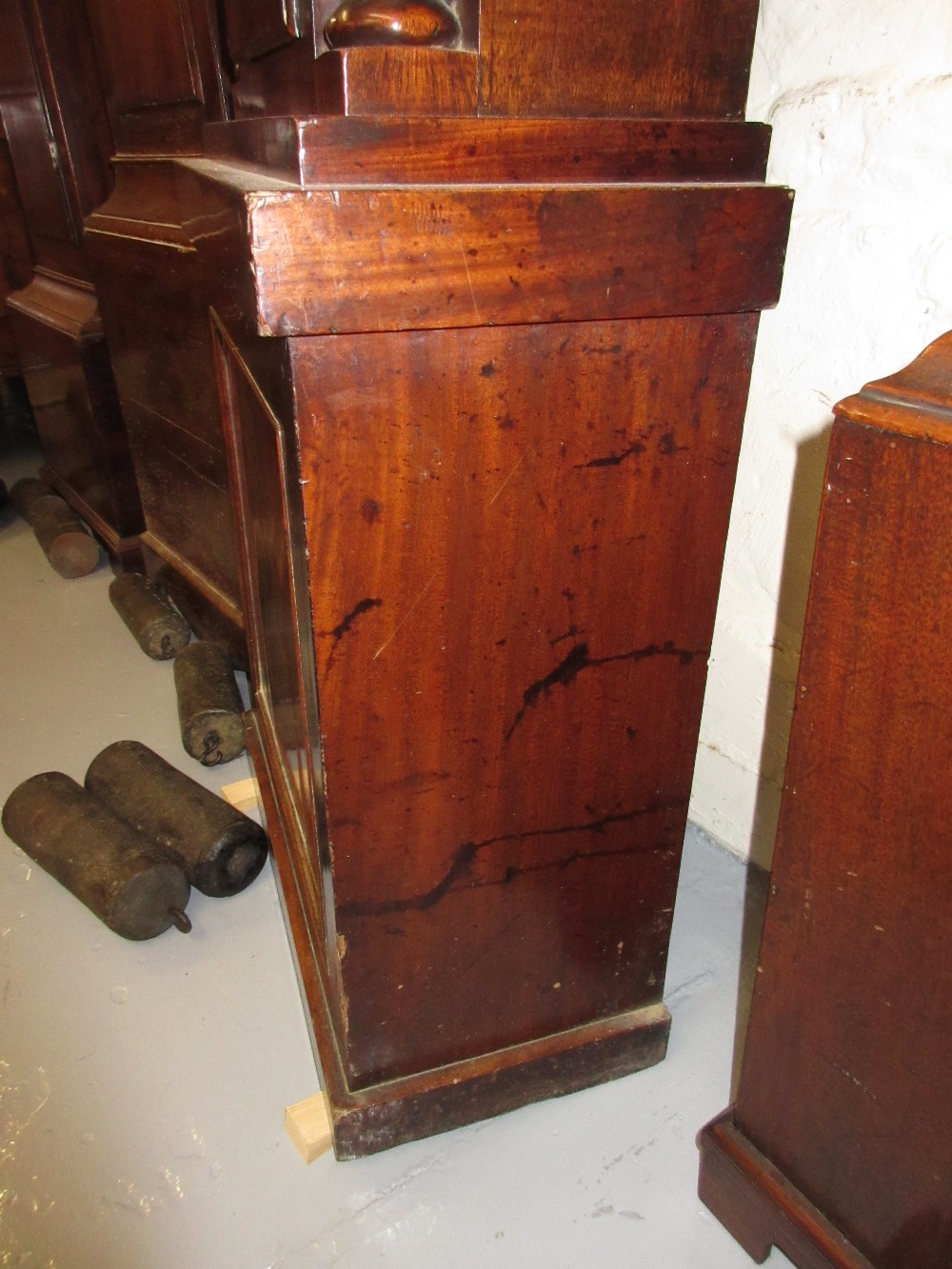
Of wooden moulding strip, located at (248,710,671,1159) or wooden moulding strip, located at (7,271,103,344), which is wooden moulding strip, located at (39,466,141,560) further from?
wooden moulding strip, located at (248,710,671,1159)

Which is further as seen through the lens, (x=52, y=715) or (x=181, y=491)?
(x=181, y=491)

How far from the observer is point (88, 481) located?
3.11 metres

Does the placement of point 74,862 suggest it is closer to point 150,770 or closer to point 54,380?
point 150,770

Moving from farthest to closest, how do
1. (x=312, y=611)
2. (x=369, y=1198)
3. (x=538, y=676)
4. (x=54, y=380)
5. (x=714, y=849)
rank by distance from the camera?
(x=54, y=380) → (x=714, y=849) → (x=369, y=1198) → (x=538, y=676) → (x=312, y=611)

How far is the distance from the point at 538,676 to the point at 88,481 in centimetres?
255

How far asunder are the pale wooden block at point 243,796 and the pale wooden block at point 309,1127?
0.74 metres

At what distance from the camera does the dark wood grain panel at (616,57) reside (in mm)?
833

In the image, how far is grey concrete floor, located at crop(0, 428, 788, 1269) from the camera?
1144mm

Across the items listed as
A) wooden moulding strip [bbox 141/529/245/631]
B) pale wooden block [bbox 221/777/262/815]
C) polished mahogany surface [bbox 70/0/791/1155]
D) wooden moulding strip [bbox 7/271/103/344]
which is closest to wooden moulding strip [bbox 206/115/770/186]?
polished mahogany surface [bbox 70/0/791/1155]

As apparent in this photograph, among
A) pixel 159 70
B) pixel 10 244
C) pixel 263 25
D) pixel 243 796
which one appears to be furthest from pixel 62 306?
pixel 263 25

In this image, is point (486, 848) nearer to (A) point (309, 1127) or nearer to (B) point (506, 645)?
(B) point (506, 645)

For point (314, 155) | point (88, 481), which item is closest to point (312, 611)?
point (314, 155)

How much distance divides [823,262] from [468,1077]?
1216 millimetres

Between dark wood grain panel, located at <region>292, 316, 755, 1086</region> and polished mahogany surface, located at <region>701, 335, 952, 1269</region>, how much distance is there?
0.80 ft
